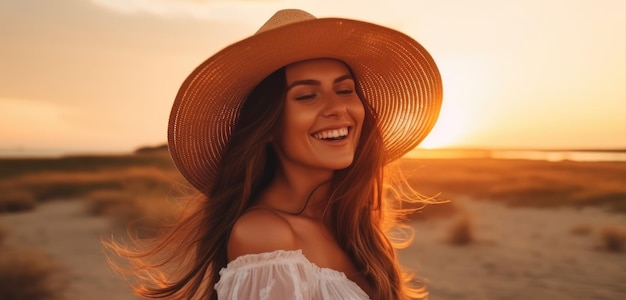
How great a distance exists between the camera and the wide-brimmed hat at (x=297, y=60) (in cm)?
224

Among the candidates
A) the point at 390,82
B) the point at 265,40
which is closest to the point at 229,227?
the point at 265,40

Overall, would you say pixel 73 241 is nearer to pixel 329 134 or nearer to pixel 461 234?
pixel 461 234

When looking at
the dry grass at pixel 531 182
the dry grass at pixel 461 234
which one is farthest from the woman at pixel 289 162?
the dry grass at pixel 531 182

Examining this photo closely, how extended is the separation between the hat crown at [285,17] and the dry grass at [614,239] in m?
7.11

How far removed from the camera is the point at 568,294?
269 inches

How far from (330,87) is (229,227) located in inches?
20.9

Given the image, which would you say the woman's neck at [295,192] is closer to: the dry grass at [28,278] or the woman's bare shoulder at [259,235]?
the woman's bare shoulder at [259,235]

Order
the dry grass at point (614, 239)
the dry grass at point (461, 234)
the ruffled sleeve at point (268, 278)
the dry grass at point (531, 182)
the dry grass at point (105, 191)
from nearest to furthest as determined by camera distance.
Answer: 1. the ruffled sleeve at point (268, 278)
2. the dry grass at point (614, 239)
3. the dry grass at point (461, 234)
4. the dry grass at point (105, 191)
5. the dry grass at point (531, 182)

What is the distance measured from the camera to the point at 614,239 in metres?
8.56

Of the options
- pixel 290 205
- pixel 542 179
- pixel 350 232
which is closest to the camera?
pixel 290 205

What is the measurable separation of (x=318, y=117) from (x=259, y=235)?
Result: 0.40 meters

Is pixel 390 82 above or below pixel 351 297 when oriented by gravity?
above

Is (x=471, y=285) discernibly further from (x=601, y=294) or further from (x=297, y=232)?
(x=297, y=232)

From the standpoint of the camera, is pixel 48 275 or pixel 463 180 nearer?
pixel 48 275
